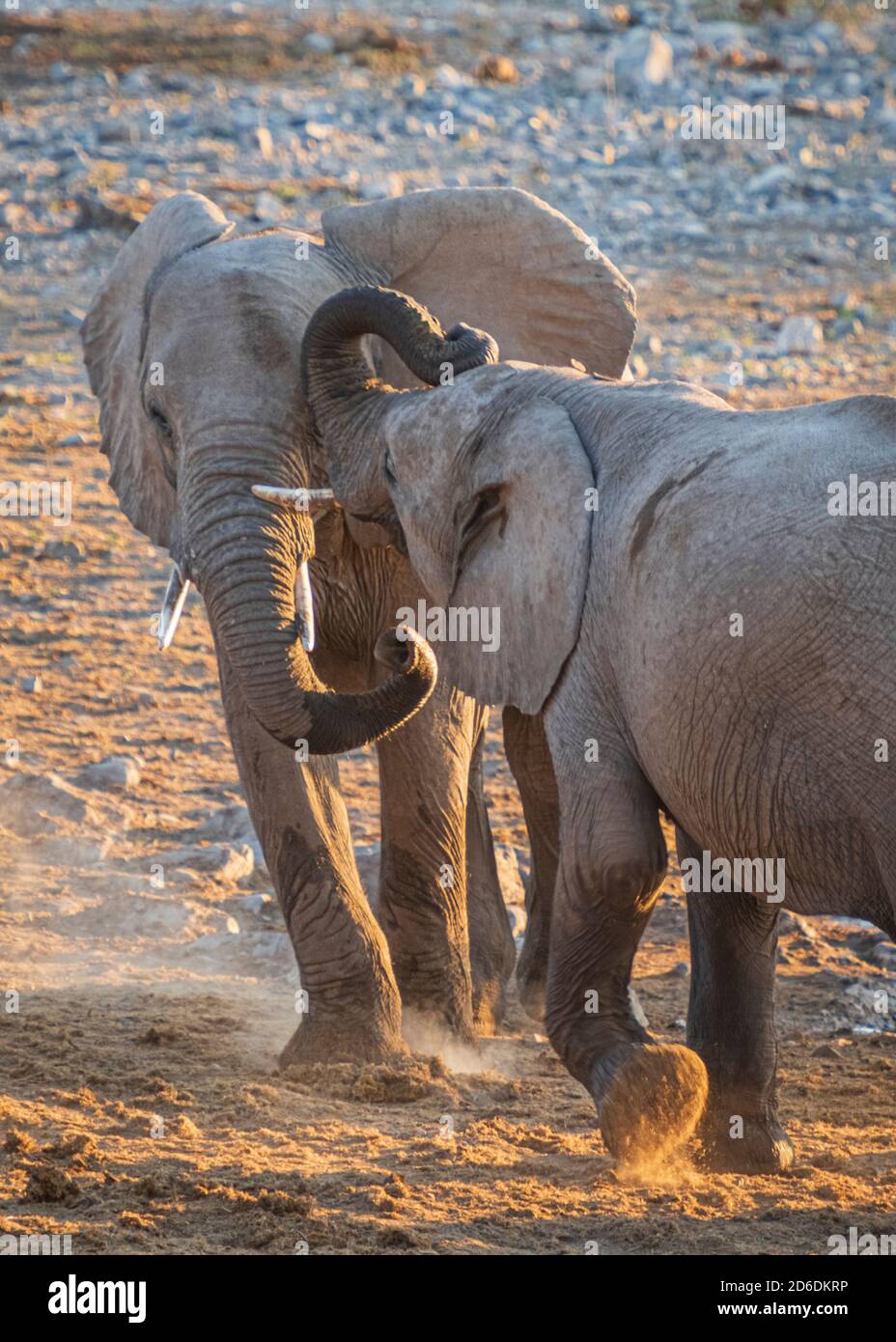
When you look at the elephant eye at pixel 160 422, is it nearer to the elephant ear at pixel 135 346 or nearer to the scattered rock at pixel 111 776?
the elephant ear at pixel 135 346

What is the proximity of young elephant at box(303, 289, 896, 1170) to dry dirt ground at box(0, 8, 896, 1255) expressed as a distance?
326mm

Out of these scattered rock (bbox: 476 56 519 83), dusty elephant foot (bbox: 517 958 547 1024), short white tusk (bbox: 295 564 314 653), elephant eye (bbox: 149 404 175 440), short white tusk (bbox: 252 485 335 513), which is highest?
scattered rock (bbox: 476 56 519 83)

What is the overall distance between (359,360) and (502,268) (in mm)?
905

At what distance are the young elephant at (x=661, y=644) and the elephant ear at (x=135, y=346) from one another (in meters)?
0.81

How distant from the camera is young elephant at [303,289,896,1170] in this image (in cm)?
403

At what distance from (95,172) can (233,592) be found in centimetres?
1084

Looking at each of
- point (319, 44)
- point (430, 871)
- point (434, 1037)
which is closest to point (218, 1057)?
point (434, 1037)

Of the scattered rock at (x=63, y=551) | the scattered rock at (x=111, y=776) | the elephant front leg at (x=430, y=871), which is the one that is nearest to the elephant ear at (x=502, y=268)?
the elephant front leg at (x=430, y=871)

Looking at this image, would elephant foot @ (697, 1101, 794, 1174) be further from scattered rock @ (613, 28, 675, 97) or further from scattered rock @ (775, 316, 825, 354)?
scattered rock @ (613, 28, 675, 97)

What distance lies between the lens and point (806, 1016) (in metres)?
6.29

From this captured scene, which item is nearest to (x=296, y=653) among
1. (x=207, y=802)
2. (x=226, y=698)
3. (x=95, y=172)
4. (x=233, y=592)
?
(x=233, y=592)

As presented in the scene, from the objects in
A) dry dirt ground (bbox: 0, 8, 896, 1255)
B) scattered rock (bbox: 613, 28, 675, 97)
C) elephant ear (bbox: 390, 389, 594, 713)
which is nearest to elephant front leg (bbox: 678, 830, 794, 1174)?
dry dirt ground (bbox: 0, 8, 896, 1255)

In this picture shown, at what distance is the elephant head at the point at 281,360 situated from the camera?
17.0ft

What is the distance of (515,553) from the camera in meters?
4.75
